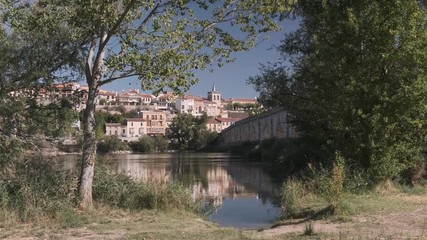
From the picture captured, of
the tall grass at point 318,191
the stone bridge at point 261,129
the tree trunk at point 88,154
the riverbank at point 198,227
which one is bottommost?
the riverbank at point 198,227

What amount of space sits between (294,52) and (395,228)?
1724cm

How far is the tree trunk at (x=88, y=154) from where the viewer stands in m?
13.4

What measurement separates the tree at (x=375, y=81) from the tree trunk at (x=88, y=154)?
330 inches

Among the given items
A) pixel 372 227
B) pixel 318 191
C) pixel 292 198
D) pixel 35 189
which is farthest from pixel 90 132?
pixel 372 227

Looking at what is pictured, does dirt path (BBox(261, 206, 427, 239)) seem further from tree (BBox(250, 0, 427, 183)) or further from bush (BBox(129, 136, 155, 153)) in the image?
bush (BBox(129, 136, 155, 153))

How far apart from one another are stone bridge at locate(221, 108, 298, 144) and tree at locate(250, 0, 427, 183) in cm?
4121

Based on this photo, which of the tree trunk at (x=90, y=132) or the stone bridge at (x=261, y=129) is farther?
the stone bridge at (x=261, y=129)

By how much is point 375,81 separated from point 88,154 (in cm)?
984

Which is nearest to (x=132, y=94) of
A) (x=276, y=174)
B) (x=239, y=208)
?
(x=276, y=174)

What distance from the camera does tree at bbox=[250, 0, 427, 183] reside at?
54.5 feet

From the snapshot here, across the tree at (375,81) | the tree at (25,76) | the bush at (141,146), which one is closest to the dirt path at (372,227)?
the tree at (375,81)

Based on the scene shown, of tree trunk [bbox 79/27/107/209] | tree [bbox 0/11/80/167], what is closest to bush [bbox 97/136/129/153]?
tree [bbox 0/11/80/167]

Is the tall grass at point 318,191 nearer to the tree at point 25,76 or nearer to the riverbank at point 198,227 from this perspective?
the riverbank at point 198,227

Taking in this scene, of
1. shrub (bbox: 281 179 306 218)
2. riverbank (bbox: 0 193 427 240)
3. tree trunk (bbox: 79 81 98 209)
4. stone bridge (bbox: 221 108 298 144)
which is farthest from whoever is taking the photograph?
stone bridge (bbox: 221 108 298 144)
